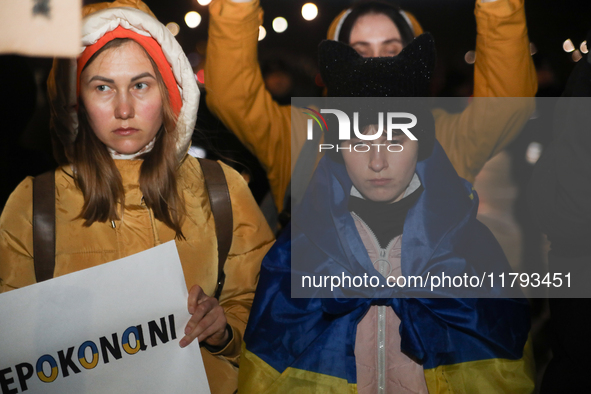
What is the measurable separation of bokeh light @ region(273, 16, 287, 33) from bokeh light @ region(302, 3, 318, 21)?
0.26 feet

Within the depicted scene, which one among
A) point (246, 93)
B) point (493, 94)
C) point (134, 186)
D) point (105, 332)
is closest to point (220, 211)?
point (134, 186)

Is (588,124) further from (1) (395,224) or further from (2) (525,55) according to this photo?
(1) (395,224)

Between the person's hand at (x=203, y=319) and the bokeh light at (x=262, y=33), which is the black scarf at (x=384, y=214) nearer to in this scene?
the person's hand at (x=203, y=319)

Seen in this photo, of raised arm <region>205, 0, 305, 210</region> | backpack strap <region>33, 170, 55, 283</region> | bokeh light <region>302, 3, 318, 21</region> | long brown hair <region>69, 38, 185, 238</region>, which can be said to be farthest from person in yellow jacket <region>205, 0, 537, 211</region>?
backpack strap <region>33, 170, 55, 283</region>

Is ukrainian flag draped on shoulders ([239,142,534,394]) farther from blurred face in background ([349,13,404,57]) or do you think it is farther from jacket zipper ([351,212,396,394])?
blurred face in background ([349,13,404,57])

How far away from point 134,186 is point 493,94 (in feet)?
4.15

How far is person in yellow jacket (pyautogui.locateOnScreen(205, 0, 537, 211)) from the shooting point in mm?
1617

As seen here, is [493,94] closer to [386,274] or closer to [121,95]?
[386,274]

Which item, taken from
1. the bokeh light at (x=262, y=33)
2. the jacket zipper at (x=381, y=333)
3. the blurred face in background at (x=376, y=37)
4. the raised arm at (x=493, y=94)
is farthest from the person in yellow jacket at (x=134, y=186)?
the raised arm at (x=493, y=94)

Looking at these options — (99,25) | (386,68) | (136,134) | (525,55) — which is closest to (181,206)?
(136,134)

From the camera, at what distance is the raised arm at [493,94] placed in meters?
1.62

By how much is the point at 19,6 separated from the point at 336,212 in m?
1.29

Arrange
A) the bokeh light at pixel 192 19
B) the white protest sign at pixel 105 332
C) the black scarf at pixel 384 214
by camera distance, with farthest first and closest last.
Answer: the bokeh light at pixel 192 19
the black scarf at pixel 384 214
the white protest sign at pixel 105 332

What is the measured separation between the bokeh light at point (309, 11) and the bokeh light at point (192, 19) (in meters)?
0.38
